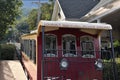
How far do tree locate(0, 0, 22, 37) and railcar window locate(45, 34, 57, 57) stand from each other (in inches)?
477

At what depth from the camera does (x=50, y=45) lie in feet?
32.7

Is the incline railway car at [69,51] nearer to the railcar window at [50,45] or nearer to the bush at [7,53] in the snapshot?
the railcar window at [50,45]

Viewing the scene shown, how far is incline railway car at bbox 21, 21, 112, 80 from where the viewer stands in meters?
9.37

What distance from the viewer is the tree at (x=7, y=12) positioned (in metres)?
21.5

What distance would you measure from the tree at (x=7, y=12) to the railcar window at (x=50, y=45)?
39.7ft

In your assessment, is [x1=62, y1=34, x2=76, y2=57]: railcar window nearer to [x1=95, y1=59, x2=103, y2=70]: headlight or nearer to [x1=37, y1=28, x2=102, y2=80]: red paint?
A: [x1=37, y1=28, x2=102, y2=80]: red paint

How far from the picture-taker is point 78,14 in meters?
24.6

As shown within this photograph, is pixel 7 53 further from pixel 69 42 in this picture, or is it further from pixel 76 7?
pixel 69 42

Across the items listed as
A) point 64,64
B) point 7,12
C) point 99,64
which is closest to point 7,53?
point 7,12

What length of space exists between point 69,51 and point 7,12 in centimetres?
1286

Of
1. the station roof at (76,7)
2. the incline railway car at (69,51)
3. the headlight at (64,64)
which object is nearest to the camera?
the headlight at (64,64)

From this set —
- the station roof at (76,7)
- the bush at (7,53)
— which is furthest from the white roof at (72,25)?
the bush at (7,53)

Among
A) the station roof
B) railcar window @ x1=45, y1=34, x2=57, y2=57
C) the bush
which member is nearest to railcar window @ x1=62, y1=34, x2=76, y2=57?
railcar window @ x1=45, y1=34, x2=57, y2=57

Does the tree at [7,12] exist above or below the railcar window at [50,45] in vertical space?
above
